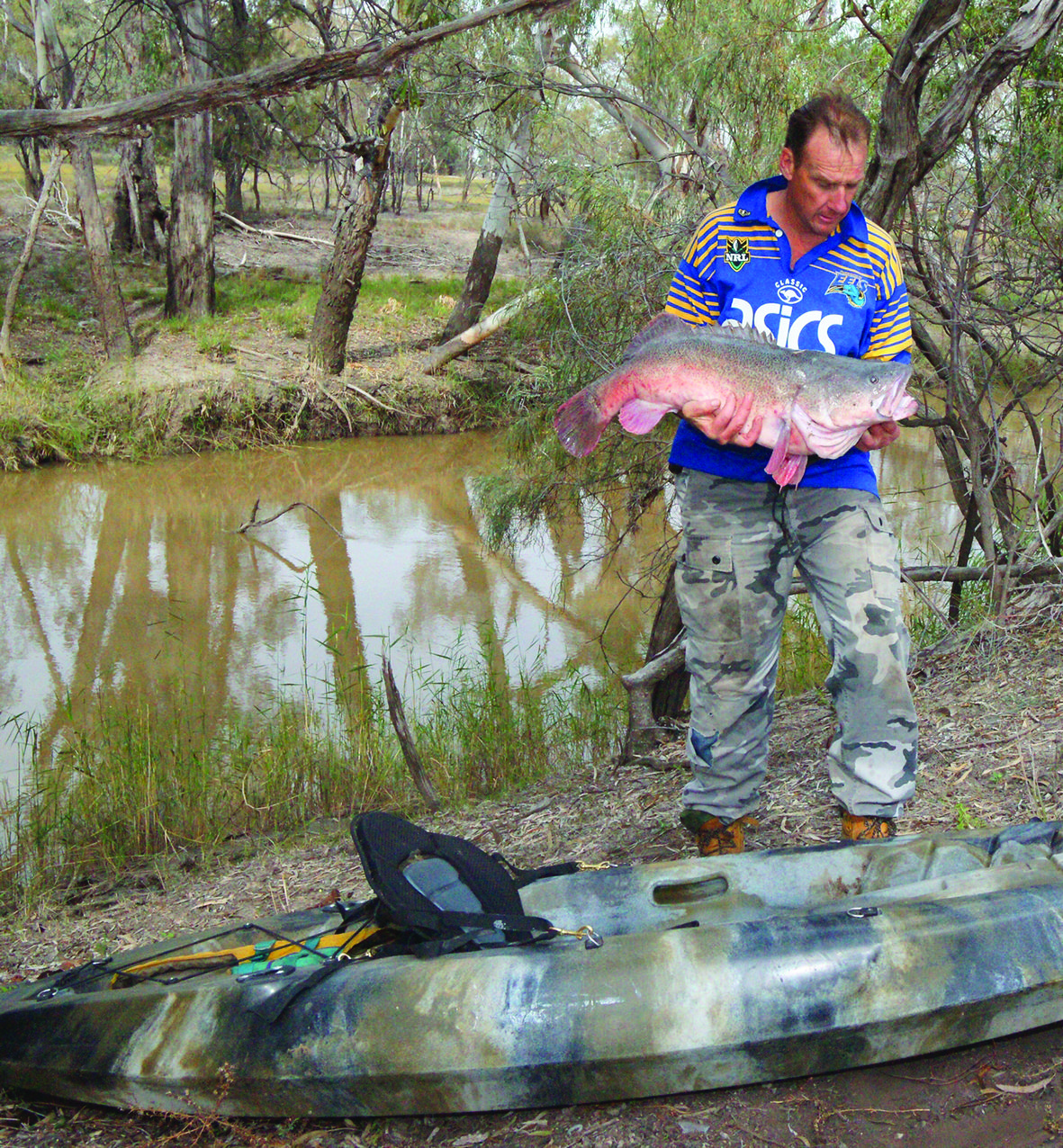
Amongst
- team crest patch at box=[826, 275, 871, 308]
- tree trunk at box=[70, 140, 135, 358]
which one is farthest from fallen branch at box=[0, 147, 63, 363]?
team crest patch at box=[826, 275, 871, 308]

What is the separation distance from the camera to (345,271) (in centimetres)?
1528

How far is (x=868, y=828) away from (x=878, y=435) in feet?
3.61

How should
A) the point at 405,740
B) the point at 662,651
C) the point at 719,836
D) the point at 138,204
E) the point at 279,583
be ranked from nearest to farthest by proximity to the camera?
the point at 719,836
the point at 405,740
the point at 662,651
the point at 279,583
the point at 138,204

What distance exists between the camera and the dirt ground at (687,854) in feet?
7.24

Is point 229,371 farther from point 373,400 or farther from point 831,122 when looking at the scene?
point 831,122

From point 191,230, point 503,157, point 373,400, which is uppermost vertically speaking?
point 503,157

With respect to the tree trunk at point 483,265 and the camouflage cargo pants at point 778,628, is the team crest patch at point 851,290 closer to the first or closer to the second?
the camouflage cargo pants at point 778,628

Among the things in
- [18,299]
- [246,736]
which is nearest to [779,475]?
[246,736]

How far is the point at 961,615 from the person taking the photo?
6.27m

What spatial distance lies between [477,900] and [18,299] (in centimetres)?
1770

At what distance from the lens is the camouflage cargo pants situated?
3041 millimetres

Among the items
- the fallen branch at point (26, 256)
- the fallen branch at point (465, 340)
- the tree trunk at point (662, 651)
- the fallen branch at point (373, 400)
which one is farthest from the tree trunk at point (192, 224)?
the tree trunk at point (662, 651)

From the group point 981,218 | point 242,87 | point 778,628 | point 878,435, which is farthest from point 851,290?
point 981,218

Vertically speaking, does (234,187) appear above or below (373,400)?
above
